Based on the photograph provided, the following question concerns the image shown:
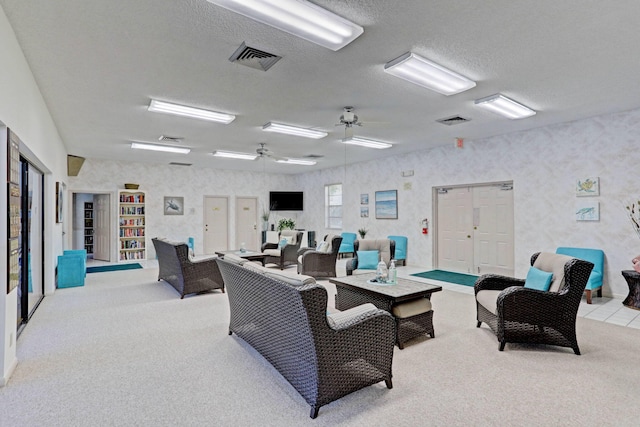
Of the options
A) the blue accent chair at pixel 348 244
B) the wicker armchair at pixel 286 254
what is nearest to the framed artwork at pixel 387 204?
the blue accent chair at pixel 348 244

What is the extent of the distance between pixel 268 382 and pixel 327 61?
284 centimetres

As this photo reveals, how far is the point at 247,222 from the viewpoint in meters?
10.9

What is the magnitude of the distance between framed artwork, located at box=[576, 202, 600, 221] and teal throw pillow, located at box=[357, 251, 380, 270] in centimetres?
328

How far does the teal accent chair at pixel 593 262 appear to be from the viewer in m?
4.69

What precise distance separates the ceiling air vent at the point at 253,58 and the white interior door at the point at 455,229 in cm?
527

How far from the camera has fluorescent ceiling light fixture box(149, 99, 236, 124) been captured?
4262 millimetres

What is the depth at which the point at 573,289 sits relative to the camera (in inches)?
120

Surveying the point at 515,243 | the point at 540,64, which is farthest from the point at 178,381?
the point at 515,243

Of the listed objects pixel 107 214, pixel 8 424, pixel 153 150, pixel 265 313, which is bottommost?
pixel 8 424

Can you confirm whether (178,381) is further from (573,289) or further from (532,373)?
(573,289)

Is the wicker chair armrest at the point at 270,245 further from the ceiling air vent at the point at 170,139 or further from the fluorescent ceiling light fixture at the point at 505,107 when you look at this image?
the fluorescent ceiling light fixture at the point at 505,107

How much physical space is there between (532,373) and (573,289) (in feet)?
3.05

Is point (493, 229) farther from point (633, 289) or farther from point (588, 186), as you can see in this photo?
point (633, 289)

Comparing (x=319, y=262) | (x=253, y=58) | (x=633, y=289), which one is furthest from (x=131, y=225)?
(x=633, y=289)
